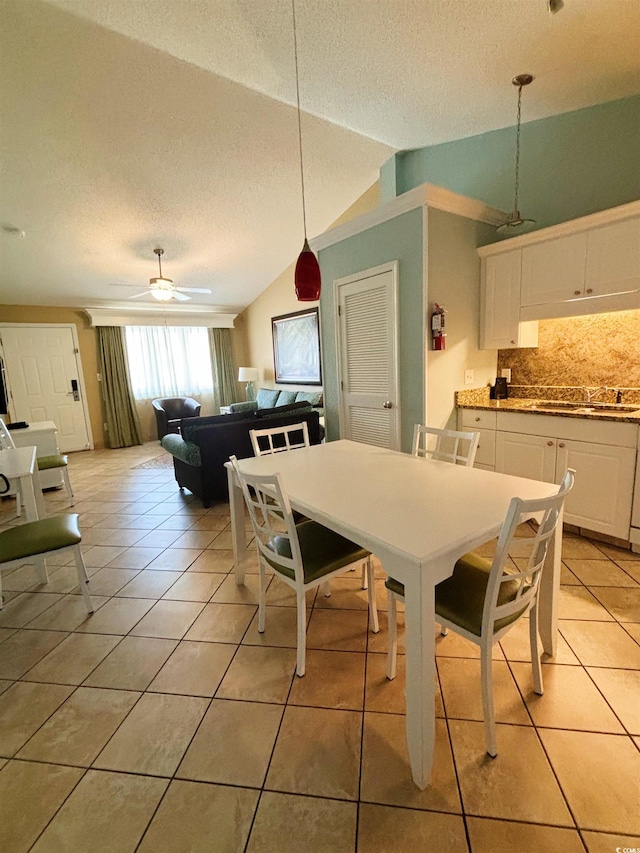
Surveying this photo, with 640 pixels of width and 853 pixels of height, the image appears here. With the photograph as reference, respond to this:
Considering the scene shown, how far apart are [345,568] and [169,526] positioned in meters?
2.12

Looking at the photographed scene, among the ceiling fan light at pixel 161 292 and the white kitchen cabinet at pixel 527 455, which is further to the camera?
the ceiling fan light at pixel 161 292

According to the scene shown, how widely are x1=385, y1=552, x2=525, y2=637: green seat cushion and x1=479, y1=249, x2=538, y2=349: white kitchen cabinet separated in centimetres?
216

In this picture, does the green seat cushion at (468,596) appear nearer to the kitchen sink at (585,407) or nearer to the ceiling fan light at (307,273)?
the ceiling fan light at (307,273)

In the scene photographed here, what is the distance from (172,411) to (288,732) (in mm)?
6232

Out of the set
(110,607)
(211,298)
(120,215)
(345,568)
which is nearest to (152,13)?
(120,215)

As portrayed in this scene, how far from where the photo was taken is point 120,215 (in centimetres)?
416

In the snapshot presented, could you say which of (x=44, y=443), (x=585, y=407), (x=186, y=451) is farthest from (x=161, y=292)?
(x=585, y=407)

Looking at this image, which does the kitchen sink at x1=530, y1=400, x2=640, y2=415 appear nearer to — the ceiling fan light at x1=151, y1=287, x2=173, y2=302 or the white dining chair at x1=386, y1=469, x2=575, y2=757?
the white dining chair at x1=386, y1=469, x2=575, y2=757

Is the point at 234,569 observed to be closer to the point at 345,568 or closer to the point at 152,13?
the point at 345,568

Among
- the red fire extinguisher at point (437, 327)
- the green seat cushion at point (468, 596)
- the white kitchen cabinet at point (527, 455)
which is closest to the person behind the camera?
the green seat cushion at point (468, 596)

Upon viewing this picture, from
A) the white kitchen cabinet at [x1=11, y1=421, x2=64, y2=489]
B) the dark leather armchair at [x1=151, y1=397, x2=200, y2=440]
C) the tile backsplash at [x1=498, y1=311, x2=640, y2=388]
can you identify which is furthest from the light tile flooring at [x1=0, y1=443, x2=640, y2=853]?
the dark leather armchair at [x1=151, y1=397, x2=200, y2=440]

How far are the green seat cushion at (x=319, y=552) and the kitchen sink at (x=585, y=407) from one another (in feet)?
6.08

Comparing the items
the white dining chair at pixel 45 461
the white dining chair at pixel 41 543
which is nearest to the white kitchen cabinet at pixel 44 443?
the white dining chair at pixel 45 461

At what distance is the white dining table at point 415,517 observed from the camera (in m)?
1.12
